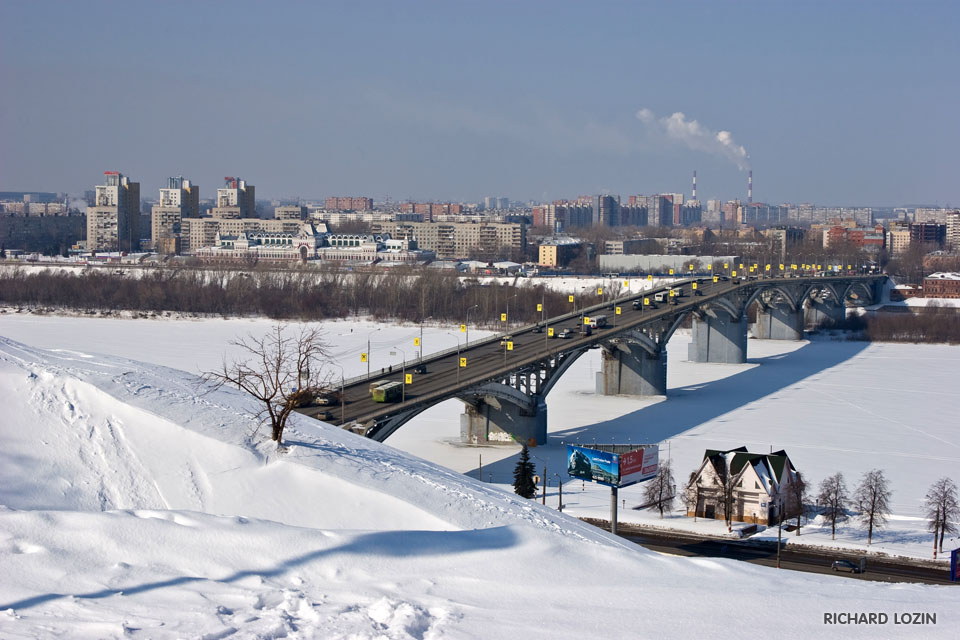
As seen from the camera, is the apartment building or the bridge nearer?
the bridge

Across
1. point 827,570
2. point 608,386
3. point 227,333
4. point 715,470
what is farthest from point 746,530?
point 227,333

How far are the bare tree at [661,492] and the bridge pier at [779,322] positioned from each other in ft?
197

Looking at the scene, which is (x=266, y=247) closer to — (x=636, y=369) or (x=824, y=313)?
(x=824, y=313)

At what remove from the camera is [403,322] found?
307 ft

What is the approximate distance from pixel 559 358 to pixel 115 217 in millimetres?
157655

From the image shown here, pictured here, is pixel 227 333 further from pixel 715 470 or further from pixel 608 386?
pixel 715 470

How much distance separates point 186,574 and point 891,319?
288ft

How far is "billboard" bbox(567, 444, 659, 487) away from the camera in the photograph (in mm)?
27562

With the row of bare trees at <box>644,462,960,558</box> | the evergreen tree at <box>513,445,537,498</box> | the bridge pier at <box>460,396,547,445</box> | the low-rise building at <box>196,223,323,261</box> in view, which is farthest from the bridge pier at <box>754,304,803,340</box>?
the low-rise building at <box>196,223,323,261</box>

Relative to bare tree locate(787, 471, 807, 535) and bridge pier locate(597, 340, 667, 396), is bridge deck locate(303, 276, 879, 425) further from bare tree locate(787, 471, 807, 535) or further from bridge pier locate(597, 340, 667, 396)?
bare tree locate(787, 471, 807, 535)

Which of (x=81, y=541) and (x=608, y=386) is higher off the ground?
(x=81, y=541)

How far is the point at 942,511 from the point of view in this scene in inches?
1076

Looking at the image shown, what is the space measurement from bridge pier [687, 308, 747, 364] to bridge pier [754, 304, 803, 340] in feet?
62.3

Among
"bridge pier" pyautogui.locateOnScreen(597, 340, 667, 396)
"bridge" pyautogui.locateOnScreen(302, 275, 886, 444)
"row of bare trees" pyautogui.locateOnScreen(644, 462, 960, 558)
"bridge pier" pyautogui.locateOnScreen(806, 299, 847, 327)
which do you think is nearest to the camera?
"row of bare trees" pyautogui.locateOnScreen(644, 462, 960, 558)
